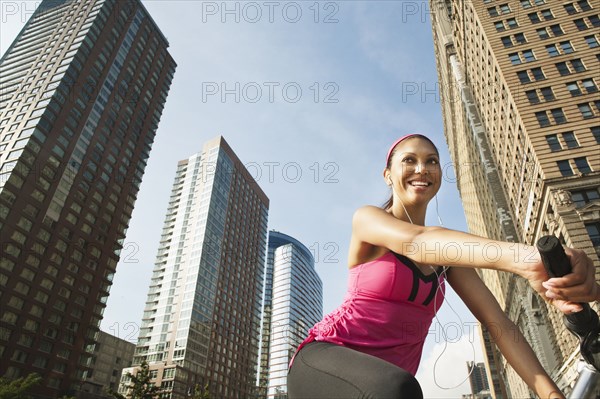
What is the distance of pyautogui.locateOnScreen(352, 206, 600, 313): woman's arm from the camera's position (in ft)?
3.46

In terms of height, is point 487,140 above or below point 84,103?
below

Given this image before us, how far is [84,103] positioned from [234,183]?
5734cm

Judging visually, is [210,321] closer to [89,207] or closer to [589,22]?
[89,207]

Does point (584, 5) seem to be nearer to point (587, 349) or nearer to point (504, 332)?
point (504, 332)

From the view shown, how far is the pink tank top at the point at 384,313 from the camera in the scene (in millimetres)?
1823

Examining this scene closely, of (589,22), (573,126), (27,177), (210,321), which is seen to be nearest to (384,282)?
(573,126)

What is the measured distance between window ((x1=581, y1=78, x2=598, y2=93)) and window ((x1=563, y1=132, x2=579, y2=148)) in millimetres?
4816

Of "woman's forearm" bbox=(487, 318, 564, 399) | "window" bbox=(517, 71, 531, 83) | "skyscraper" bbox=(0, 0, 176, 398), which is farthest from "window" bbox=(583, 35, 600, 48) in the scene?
"skyscraper" bbox=(0, 0, 176, 398)

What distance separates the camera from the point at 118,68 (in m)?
85.5

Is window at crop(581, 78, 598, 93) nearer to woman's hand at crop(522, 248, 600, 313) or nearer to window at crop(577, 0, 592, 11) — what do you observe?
window at crop(577, 0, 592, 11)

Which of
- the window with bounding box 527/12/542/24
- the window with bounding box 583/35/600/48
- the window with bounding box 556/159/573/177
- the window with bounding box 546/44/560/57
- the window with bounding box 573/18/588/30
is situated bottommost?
the window with bounding box 556/159/573/177

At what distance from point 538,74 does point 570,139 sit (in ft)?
27.8

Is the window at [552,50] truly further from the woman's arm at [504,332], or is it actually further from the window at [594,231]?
the woman's arm at [504,332]

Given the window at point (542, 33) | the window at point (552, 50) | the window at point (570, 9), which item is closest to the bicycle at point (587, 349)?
the window at point (552, 50)
